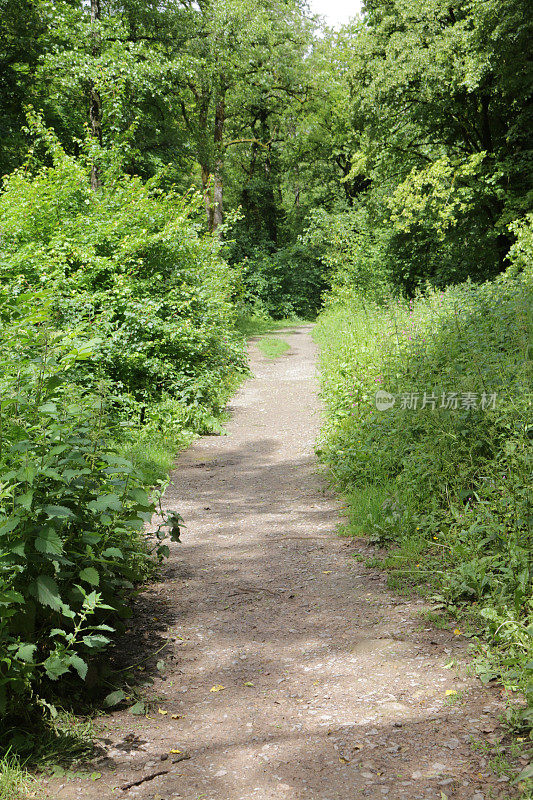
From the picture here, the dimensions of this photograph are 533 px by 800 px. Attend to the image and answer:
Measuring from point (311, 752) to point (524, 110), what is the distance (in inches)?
634

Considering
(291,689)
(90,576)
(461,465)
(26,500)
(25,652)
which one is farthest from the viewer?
(461,465)

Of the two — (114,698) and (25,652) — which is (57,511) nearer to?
(25,652)

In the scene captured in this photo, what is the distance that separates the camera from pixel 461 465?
4527mm

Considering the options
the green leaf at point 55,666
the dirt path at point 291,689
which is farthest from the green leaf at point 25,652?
the dirt path at point 291,689

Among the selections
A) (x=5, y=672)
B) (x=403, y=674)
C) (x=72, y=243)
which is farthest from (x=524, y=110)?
(x=5, y=672)

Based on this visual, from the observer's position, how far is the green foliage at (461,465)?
340 cm

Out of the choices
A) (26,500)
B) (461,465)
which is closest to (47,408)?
(26,500)

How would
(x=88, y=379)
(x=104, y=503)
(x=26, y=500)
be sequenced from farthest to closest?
1. (x=88, y=379)
2. (x=104, y=503)
3. (x=26, y=500)

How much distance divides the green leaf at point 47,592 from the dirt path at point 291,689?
67cm

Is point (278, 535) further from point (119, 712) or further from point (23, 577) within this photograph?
point (23, 577)

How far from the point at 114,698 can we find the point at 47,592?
0.78 meters

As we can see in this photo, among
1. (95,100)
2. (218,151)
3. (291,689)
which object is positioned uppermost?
(218,151)

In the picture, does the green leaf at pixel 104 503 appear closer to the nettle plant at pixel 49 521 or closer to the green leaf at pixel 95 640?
the nettle plant at pixel 49 521

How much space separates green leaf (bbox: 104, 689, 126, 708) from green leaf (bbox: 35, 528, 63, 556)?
876mm
